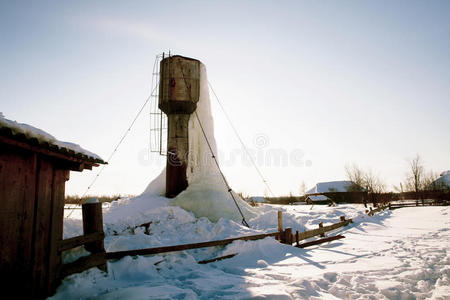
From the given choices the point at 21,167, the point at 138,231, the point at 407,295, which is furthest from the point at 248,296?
the point at 138,231

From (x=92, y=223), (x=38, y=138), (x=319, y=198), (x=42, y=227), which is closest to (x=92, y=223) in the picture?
(x=92, y=223)

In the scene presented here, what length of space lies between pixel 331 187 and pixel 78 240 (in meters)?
65.1

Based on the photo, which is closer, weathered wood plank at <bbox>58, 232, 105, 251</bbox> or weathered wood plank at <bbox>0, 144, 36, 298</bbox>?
weathered wood plank at <bbox>0, 144, 36, 298</bbox>

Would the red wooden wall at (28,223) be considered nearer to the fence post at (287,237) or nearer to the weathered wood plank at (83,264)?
the weathered wood plank at (83,264)

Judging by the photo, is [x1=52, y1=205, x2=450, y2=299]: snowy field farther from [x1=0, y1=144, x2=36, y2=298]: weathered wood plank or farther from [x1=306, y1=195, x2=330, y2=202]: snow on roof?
[x1=306, y1=195, x2=330, y2=202]: snow on roof

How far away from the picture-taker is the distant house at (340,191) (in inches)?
2251

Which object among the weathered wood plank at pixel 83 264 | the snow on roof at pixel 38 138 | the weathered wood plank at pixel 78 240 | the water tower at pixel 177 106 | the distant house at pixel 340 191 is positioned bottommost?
the distant house at pixel 340 191

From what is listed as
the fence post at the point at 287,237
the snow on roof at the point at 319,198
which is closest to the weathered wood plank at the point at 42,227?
the fence post at the point at 287,237

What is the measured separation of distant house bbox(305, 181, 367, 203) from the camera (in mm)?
57175

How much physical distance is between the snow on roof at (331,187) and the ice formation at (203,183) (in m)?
52.8

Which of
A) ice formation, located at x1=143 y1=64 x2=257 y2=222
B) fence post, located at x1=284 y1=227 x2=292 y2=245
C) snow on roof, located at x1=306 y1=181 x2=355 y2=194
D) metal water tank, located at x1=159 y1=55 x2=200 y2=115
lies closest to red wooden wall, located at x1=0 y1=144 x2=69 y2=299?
fence post, located at x1=284 y1=227 x2=292 y2=245

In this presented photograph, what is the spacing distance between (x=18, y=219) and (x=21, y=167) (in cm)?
75

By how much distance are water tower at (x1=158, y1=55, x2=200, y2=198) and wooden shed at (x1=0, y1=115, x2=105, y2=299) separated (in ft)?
32.2

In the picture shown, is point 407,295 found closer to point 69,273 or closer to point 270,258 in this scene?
point 270,258
